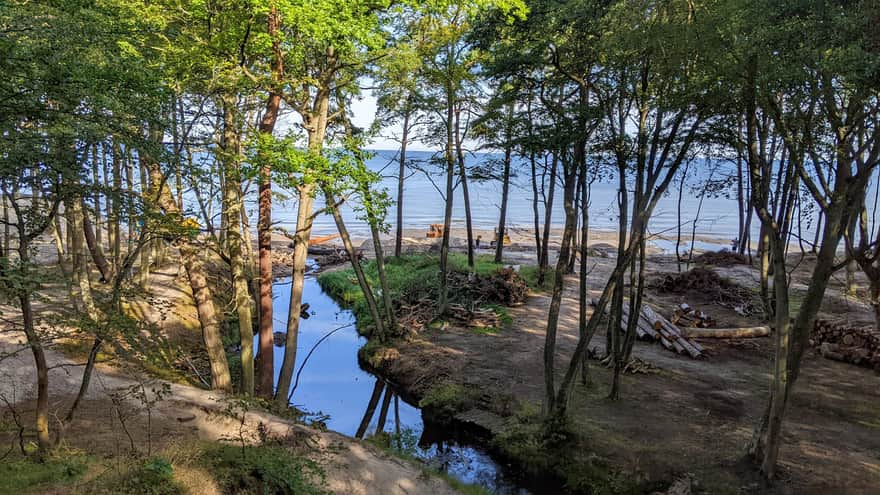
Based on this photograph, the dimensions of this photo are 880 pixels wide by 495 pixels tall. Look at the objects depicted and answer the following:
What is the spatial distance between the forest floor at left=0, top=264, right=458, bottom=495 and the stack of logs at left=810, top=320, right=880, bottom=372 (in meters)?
12.5

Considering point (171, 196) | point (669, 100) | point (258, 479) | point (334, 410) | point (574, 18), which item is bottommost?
point (334, 410)

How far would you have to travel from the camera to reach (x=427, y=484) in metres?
8.61

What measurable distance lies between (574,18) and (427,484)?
8.63 metres

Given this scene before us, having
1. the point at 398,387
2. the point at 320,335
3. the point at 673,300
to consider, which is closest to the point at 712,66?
the point at 398,387

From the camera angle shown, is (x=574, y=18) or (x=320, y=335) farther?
(x=320, y=335)

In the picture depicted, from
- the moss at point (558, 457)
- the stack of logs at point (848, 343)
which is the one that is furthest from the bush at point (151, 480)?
the stack of logs at point (848, 343)

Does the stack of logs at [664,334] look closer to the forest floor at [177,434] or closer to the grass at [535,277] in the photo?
the grass at [535,277]

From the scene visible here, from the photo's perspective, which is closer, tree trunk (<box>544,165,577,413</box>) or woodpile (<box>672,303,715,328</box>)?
tree trunk (<box>544,165,577,413</box>)

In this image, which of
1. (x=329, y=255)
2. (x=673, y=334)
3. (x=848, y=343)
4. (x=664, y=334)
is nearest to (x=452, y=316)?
(x=664, y=334)

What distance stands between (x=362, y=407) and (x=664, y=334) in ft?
30.6

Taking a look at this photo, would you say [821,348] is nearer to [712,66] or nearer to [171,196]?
[712,66]

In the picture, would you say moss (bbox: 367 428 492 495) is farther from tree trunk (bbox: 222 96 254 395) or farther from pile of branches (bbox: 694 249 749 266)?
pile of branches (bbox: 694 249 749 266)

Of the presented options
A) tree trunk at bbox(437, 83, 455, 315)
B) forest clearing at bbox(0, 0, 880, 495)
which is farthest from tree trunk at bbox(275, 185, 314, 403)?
tree trunk at bbox(437, 83, 455, 315)

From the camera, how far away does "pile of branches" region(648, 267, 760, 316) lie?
19.6 m
